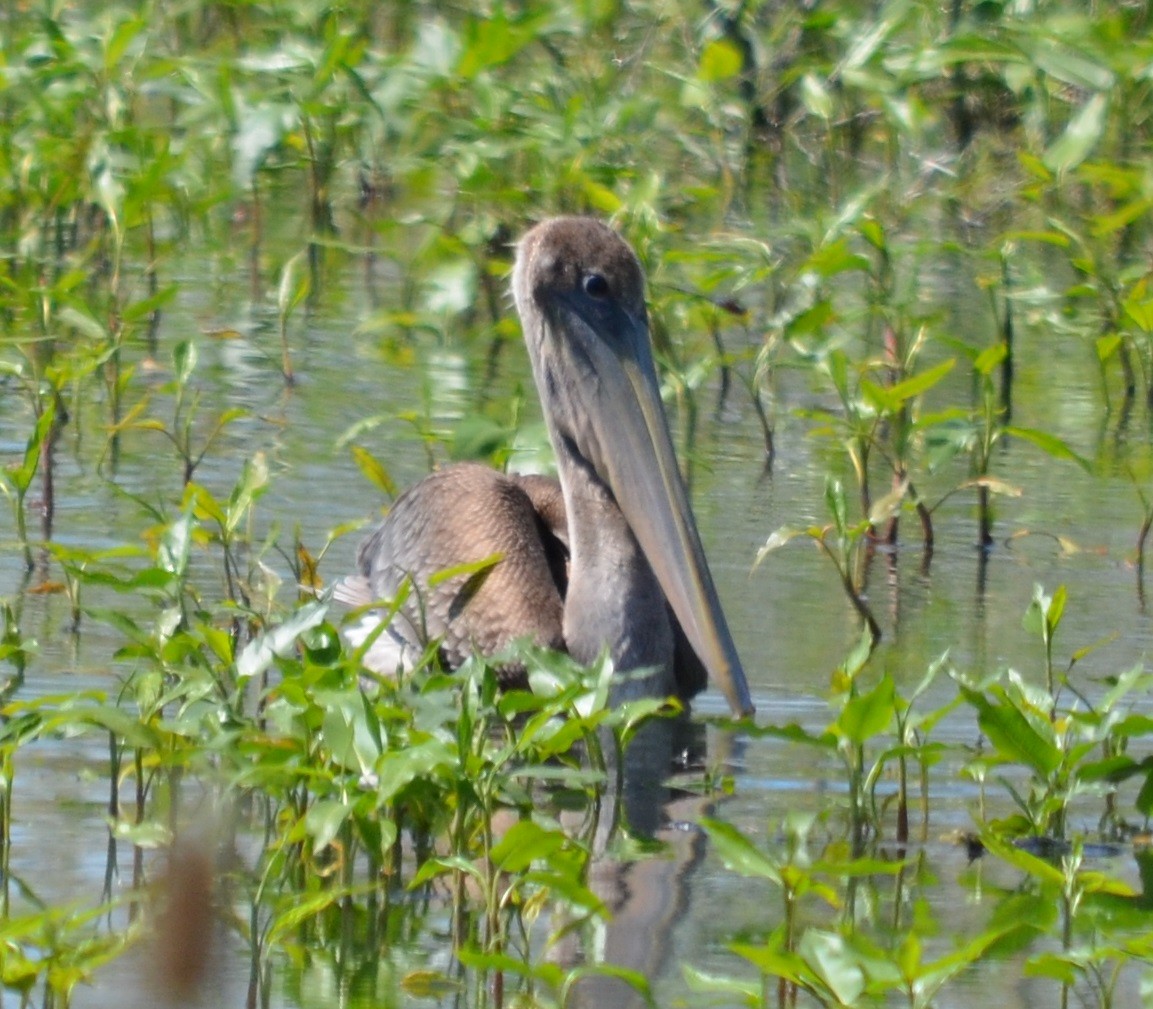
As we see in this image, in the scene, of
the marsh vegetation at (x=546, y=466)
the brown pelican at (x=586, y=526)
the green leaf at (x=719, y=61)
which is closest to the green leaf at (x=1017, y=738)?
the marsh vegetation at (x=546, y=466)

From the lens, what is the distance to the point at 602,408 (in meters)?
6.01

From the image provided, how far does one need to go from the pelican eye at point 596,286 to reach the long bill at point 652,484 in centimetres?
9

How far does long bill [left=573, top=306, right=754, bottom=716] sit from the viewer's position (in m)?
5.72

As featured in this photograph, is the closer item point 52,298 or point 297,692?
point 297,692

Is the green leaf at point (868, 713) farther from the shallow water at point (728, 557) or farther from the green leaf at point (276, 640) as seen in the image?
the green leaf at point (276, 640)

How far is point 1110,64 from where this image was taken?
909 cm

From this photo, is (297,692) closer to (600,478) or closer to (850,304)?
(600,478)

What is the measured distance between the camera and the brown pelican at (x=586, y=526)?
5.71 m

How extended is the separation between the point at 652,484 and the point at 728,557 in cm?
78

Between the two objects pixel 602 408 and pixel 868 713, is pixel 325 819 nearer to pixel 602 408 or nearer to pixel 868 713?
pixel 868 713

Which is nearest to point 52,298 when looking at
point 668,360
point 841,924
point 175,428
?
point 175,428

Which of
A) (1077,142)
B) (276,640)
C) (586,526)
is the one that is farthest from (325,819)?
(1077,142)

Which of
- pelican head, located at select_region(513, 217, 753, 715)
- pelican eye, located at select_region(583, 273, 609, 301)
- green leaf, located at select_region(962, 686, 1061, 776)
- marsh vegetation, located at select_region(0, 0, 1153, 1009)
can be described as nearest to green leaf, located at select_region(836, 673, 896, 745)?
marsh vegetation, located at select_region(0, 0, 1153, 1009)

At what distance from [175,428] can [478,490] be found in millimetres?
1033
